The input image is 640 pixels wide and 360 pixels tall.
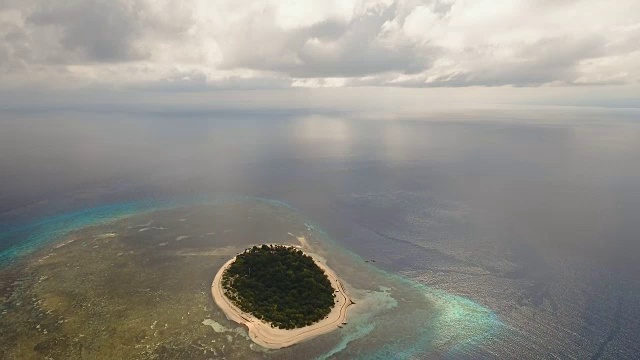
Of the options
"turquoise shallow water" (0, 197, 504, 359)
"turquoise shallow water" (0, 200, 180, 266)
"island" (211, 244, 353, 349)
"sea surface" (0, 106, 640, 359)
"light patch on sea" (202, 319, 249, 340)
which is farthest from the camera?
"turquoise shallow water" (0, 200, 180, 266)

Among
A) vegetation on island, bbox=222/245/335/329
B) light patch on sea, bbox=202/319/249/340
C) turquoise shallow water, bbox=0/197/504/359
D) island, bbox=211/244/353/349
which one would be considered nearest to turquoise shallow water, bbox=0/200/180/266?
turquoise shallow water, bbox=0/197/504/359

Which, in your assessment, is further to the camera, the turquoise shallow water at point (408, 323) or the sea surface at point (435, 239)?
the sea surface at point (435, 239)

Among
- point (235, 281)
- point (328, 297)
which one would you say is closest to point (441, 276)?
point (328, 297)

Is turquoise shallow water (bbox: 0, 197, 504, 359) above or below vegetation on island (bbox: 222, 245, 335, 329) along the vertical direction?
below

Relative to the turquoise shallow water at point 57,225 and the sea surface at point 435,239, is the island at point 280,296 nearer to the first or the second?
the sea surface at point 435,239

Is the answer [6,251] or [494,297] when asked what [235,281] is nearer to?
[494,297]

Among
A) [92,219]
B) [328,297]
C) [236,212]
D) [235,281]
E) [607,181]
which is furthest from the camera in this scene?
[607,181]

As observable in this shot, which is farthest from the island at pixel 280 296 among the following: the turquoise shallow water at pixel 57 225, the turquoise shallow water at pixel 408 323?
the turquoise shallow water at pixel 57 225

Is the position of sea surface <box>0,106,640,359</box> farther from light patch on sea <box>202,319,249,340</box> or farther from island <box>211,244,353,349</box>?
island <box>211,244,353,349</box>
